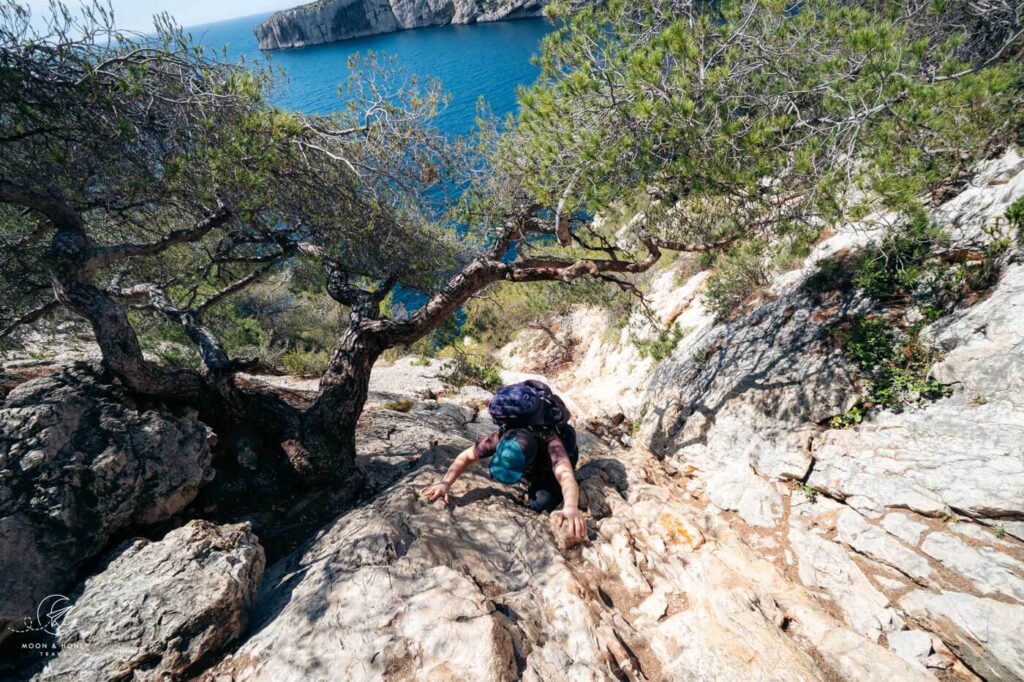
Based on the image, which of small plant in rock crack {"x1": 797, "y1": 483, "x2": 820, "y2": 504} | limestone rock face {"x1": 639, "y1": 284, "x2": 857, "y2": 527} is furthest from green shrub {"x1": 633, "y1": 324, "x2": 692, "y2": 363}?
small plant in rock crack {"x1": 797, "y1": 483, "x2": 820, "y2": 504}

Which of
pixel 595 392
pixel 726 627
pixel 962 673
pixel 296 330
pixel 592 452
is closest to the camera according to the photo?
pixel 962 673

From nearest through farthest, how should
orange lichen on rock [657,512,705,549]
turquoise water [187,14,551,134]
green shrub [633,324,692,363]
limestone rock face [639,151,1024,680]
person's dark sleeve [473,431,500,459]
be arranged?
limestone rock face [639,151,1024,680] < orange lichen on rock [657,512,705,549] < person's dark sleeve [473,431,500,459] < green shrub [633,324,692,363] < turquoise water [187,14,551,134]

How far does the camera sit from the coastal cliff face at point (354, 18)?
111m

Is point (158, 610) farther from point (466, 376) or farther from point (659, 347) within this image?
point (659, 347)

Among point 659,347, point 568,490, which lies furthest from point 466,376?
point 568,490

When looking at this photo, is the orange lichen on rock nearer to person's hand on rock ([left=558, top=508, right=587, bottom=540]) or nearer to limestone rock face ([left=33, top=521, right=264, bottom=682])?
person's hand on rock ([left=558, top=508, right=587, bottom=540])

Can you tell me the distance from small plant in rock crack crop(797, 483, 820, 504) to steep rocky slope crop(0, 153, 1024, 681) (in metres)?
0.05

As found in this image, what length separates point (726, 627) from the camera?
136 inches

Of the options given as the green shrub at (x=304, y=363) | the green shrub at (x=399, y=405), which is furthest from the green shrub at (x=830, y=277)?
the green shrub at (x=304, y=363)

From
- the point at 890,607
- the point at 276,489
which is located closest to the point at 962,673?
the point at 890,607

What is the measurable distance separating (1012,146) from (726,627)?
833 centimetres

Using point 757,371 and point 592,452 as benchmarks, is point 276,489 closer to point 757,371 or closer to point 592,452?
point 592,452

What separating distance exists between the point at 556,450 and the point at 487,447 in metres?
0.75

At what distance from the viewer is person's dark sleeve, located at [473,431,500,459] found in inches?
188
